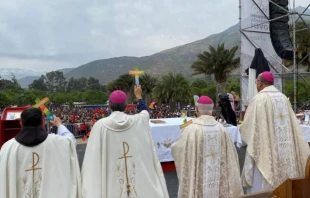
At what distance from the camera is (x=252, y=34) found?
497 inches

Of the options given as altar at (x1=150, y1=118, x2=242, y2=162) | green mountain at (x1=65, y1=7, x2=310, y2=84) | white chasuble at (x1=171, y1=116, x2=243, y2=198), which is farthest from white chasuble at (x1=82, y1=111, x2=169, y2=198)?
green mountain at (x1=65, y1=7, x2=310, y2=84)

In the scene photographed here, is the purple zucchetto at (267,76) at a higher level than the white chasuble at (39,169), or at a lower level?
higher

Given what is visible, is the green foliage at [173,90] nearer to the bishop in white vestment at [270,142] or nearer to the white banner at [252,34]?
the white banner at [252,34]

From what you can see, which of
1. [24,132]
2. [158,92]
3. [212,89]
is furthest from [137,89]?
[212,89]

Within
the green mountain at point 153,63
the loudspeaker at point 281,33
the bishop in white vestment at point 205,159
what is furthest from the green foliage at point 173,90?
the green mountain at point 153,63

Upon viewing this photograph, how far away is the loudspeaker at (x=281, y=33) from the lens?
11531mm

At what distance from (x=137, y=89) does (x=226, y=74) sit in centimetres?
3054

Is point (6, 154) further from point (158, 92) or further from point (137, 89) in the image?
point (158, 92)

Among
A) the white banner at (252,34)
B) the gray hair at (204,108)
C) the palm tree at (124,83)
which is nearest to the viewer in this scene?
the gray hair at (204,108)

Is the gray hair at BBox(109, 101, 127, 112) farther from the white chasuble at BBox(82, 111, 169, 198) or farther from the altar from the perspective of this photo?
the altar

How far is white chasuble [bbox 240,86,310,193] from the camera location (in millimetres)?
4684

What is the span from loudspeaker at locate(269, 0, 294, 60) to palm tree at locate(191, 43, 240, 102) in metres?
20.8

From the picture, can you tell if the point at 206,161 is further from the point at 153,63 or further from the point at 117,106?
the point at 153,63

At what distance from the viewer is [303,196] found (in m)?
2.61
